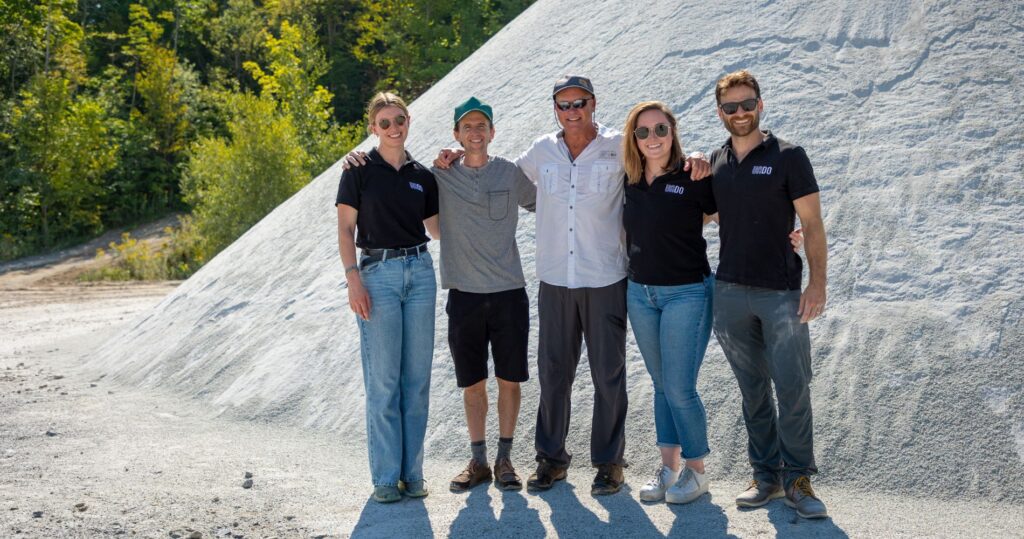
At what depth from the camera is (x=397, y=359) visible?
399 cm

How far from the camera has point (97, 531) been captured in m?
3.80

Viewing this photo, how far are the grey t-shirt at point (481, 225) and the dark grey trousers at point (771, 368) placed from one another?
0.93 m

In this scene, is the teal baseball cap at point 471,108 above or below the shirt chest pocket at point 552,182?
above

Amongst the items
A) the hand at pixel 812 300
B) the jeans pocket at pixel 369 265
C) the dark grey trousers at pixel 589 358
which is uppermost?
the jeans pocket at pixel 369 265

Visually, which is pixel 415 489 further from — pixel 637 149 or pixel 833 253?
pixel 833 253

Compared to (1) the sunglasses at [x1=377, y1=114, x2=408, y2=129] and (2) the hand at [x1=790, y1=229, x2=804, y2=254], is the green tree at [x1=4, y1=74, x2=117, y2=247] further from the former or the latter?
(2) the hand at [x1=790, y1=229, x2=804, y2=254]

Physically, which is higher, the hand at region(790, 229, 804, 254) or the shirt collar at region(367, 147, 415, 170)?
the shirt collar at region(367, 147, 415, 170)

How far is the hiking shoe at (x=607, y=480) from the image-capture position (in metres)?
3.96

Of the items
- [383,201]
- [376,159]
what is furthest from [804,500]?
[376,159]

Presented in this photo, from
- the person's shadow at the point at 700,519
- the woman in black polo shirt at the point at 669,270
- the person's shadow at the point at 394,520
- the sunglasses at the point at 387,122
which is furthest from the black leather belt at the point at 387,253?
the person's shadow at the point at 700,519

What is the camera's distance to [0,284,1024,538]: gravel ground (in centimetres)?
364

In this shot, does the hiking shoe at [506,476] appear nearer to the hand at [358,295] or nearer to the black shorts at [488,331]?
the black shorts at [488,331]

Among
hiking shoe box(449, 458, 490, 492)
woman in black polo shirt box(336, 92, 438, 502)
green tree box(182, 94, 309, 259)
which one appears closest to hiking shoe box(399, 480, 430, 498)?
woman in black polo shirt box(336, 92, 438, 502)

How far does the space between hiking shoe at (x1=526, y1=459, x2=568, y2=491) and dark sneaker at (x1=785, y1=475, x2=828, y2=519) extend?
3.18ft
